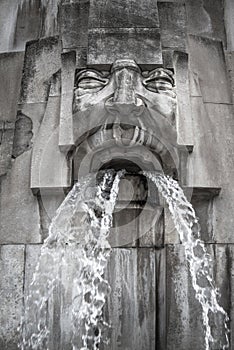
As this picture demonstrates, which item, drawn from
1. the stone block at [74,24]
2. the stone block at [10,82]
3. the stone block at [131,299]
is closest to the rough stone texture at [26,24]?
the stone block at [10,82]

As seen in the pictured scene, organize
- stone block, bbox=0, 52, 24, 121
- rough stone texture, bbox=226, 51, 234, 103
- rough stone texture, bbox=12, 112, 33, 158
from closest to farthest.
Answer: rough stone texture, bbox=12, 112, 33, 158
stone block, bbox=0, 52, 24, 121
rough stone texture, bbox=226, 51, 234, 103

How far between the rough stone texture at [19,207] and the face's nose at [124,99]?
99 cm

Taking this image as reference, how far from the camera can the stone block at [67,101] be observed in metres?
5.24

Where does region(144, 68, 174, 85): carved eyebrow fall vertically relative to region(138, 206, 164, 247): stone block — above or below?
above

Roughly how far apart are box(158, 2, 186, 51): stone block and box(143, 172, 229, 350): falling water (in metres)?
1.48

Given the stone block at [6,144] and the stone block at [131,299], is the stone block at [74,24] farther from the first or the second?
the stone block at [131,299]

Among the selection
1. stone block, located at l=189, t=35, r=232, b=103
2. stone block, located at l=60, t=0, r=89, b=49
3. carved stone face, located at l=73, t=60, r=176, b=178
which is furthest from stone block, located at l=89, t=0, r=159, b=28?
stone block, located at l=189, t=35, r=232, b=103

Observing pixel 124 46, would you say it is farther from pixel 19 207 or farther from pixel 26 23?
pixel 26 23

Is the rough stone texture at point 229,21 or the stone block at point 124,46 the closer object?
the stone block at point 124,46

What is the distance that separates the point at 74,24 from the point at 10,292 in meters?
2.81

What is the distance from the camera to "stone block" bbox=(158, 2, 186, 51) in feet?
19.4

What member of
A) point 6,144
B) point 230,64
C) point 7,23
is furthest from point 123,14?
point 7,23

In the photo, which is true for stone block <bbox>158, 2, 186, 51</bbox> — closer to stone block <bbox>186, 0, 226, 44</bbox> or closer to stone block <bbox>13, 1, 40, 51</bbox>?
stone block <bbox>186, 0, 226, 44</bbox>

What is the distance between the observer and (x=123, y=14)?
5750mm
